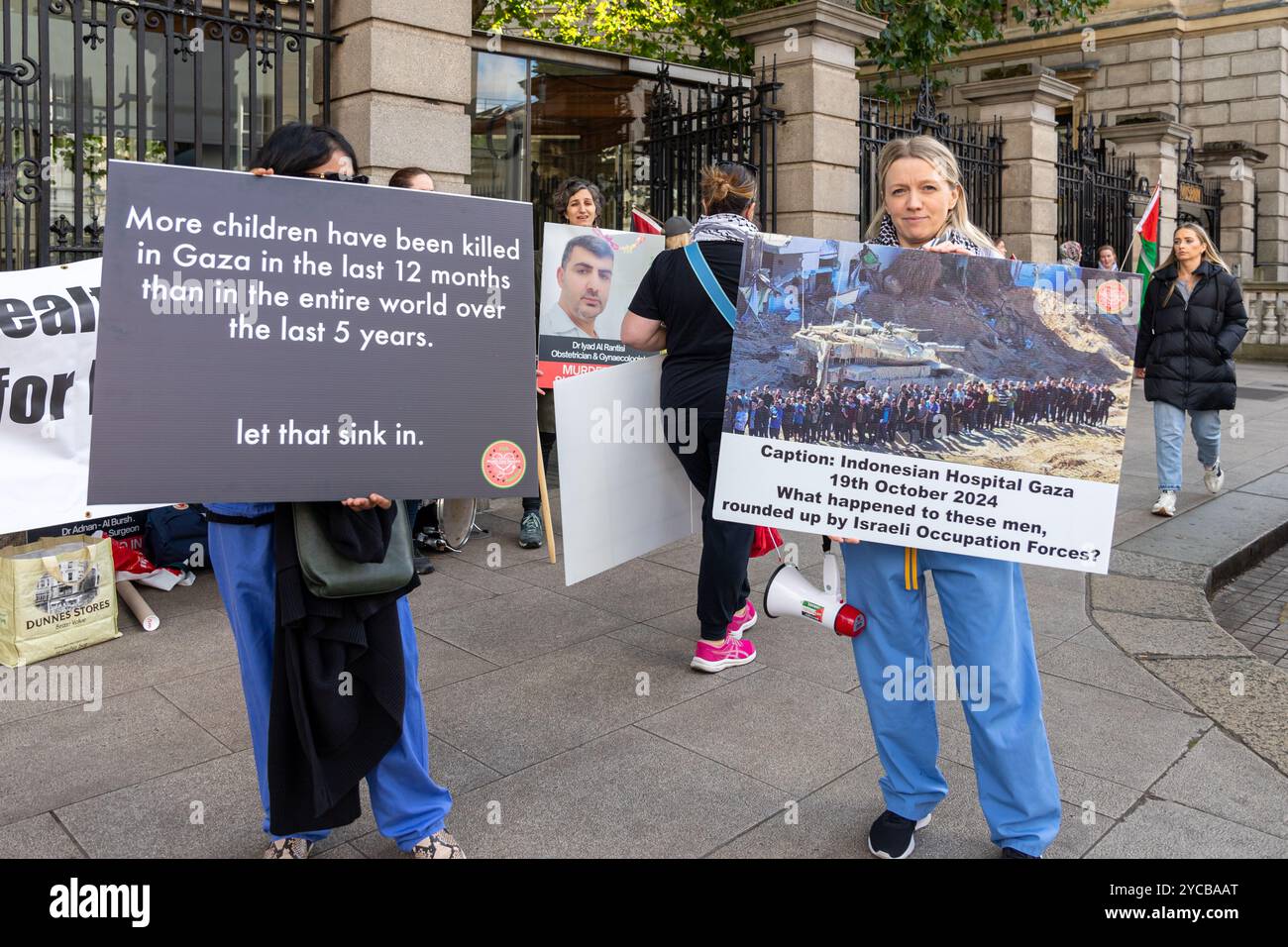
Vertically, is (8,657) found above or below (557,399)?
below

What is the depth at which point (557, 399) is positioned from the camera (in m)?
4.09

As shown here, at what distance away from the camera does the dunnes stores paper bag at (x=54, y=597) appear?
475cm

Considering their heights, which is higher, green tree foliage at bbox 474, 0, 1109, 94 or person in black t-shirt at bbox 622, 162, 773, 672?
green tree foliage at bbox 474, 0, 1109, 94

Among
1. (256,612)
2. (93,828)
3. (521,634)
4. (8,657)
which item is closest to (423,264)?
(256,612)

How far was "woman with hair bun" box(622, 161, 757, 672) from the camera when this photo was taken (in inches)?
173

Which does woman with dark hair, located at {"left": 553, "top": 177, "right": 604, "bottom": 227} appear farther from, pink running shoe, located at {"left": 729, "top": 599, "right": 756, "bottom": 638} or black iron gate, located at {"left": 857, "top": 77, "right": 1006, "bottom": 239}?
black iron gate, located at {"left": 857, "top": 77, "right": 1006, "bottom": 239}

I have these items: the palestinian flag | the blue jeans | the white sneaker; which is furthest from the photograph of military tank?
the palestinian flag

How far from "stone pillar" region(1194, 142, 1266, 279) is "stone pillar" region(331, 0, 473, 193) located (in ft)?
69.0

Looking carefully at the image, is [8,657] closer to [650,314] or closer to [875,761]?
[650,314]

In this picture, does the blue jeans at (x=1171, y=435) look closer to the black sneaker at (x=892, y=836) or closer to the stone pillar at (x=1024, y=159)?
the black sneaker at (x=892, y=836)

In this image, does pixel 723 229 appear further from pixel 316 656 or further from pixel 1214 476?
pixel 1214 476

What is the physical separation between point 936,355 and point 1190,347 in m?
5.96

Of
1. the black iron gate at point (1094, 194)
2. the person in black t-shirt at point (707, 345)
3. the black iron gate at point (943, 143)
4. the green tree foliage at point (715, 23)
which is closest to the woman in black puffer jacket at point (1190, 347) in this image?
the black iron gate at point (943, 143)

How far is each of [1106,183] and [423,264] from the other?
18.0 meters
